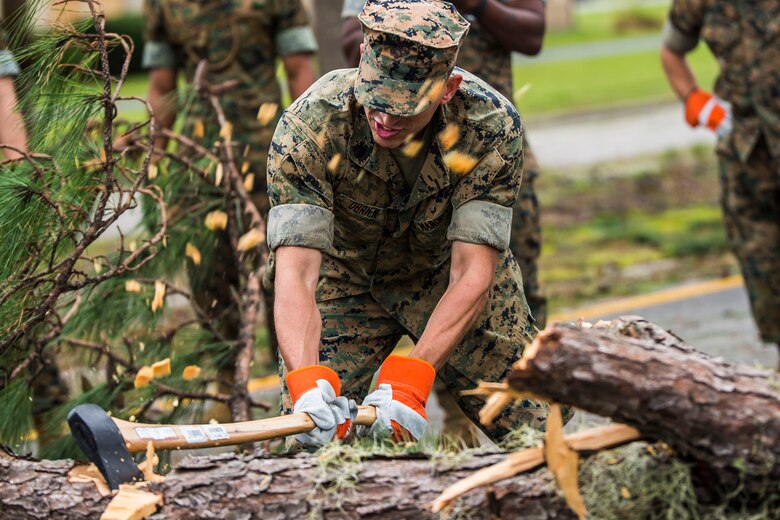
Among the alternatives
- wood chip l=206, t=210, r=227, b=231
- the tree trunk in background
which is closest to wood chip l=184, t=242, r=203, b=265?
wood chip l=206, t=210, r=227, b=231

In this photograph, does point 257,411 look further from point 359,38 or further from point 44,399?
point 359,38

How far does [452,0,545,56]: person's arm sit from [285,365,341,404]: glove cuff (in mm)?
1900

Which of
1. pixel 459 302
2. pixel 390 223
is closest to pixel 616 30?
pixel 390 223

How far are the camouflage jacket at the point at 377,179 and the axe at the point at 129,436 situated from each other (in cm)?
64

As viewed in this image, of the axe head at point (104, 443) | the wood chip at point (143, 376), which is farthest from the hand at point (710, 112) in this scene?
the axe head at point (104, 443)

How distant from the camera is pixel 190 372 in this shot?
4098mm

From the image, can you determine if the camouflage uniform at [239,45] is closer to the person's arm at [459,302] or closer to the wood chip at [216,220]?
the wood chip at [216,220]

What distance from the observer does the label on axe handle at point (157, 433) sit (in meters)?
2.60

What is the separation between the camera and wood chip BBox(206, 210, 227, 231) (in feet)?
14.3

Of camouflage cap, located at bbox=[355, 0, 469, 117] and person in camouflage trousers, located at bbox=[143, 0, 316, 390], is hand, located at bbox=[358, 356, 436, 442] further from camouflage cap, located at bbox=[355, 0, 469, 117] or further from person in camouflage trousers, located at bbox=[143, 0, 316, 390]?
person in camouflage trousers, located at bbox=[143, 0, 316, 390]

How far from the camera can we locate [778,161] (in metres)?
5.17

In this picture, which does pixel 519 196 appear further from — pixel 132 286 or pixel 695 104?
pixel 132 286

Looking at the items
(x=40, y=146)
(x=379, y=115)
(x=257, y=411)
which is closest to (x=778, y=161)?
(x=257, y=411)

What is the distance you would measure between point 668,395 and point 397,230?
1.29 m
